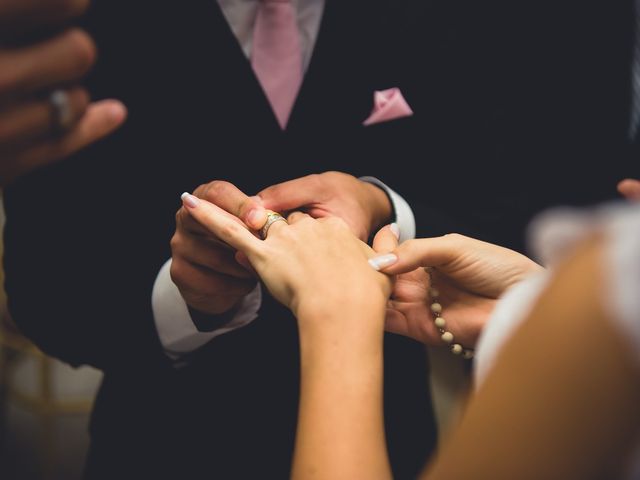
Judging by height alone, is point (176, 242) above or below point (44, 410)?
above

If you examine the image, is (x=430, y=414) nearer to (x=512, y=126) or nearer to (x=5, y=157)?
(x=512, y=126)

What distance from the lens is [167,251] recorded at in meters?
0.72

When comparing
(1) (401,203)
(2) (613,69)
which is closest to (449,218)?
(1) (401,203)

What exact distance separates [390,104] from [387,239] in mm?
159

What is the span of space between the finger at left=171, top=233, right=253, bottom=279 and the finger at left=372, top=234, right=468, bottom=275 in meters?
0.19

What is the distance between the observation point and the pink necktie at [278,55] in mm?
656

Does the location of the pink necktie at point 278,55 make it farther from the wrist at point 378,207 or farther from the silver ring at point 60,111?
the silver ring at point 60,111

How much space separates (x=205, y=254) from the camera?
0.63 m

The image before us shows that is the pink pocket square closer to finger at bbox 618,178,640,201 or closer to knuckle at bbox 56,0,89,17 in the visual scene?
finger at bbox 618,178,640,201

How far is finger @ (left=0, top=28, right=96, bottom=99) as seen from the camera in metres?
0.32

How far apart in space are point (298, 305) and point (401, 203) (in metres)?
0.28

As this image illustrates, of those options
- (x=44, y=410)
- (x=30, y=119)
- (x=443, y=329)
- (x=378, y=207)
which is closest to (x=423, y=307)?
(x=443, y=329)

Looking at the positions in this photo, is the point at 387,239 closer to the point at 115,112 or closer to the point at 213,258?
the point at 213,258

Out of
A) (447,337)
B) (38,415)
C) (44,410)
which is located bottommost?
(38,415)
